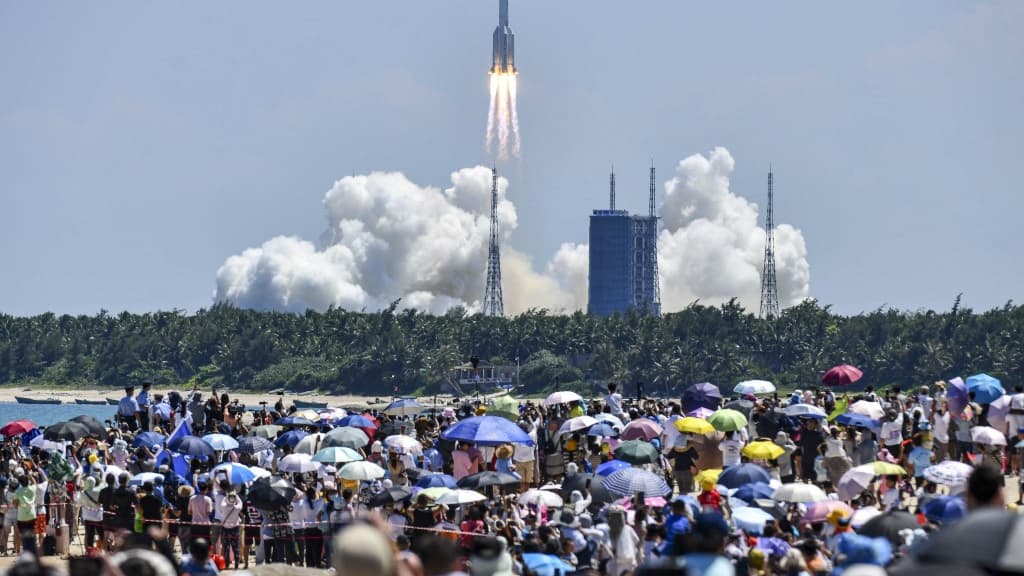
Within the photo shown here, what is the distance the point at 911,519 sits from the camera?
18.8 meters

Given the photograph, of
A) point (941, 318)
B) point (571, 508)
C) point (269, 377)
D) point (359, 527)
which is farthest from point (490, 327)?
point (359, 527)

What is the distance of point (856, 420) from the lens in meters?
28.8

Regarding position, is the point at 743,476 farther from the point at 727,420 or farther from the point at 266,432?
the point at 266,432

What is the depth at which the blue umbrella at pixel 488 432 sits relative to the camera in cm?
2795

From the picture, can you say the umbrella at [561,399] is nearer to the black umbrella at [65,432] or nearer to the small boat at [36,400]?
the black umbrella at [65,432]

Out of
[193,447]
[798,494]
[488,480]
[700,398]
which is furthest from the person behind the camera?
[700,398]

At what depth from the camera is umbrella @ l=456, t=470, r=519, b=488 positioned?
25391mm

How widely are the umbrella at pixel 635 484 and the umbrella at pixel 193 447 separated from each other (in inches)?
349

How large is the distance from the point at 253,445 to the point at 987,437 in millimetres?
13430

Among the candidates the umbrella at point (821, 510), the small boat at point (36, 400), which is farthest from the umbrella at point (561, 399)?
the small boat at point (36, 400)

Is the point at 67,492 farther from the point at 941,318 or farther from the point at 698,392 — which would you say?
the point at 941,318

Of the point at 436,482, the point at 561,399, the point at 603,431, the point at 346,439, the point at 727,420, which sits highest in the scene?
the point at 561,399

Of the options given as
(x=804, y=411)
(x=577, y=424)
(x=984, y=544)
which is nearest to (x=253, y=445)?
(x=577, y=424)

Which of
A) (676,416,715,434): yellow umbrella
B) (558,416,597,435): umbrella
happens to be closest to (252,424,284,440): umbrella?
(558,416,597,435): umbrella
